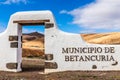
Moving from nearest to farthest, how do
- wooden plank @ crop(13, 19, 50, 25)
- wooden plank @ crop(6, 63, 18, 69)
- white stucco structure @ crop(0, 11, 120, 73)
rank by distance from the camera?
white stucco structure @ crop(0, 11, 120, 73)
wooden plank @ crop(13, 19, 50, 25)
wooden plank @ crop(6, 63, 18, 69)

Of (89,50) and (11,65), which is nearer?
(89,50)

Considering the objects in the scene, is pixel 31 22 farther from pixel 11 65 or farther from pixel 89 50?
pixel 89 50

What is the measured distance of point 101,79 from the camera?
15.4m

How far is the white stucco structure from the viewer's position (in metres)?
18.3

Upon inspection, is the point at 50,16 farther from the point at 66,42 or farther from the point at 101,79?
the point at 101,79

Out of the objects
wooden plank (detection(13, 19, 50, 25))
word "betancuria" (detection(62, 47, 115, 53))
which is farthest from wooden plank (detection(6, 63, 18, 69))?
word "betancuria" (detection(62, 47, 115, 53))

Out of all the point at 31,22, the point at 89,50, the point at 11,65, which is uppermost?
the point at 31,22

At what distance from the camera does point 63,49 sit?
61.0ft

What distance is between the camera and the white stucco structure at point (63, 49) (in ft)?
60.0

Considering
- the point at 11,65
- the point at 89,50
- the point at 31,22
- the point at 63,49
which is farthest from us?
the point at 11,65

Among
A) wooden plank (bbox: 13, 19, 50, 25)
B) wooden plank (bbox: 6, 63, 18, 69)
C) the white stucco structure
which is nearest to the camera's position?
the white stucco structure

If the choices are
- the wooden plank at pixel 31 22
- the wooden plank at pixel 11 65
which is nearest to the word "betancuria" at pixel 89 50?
the wooden plank at pixel 31 22

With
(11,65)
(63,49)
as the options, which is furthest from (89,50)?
(11,65)

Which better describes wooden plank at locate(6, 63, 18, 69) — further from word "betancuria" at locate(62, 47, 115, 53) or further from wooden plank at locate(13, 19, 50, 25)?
word "betancuria" at locate(62, 47, 115, 53)
